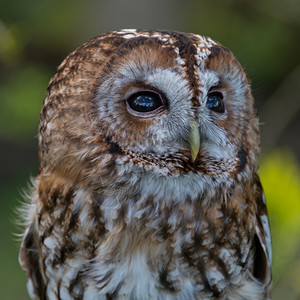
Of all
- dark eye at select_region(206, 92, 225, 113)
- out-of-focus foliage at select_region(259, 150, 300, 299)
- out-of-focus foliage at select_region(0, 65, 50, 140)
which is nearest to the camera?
dark eye at select_region(206, 92, 225, 113)

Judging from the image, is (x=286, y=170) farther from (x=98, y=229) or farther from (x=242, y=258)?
(x=98, y=229)

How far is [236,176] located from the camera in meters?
2.03

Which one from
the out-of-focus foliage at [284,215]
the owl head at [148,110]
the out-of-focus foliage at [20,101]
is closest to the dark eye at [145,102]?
the owl head at [148,110]

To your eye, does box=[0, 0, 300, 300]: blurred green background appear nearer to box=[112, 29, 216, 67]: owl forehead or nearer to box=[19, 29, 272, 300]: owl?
box=[19, 29, 272, 300]: owl

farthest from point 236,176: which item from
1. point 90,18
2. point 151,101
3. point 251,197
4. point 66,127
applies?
point 90,18

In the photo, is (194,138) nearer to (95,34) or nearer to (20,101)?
(20,101)

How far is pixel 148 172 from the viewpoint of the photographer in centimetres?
190

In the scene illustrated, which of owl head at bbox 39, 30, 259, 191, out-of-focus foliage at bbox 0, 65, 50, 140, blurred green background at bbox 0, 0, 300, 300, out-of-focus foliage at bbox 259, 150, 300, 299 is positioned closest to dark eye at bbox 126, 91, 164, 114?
owl head at bbox 39, 30, 259, 191

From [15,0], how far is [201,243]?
13.3 ft

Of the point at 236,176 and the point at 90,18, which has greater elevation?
the point at 236,176

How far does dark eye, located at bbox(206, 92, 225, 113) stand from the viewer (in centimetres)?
188

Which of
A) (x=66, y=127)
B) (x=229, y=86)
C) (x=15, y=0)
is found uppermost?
(x=229, y=86)

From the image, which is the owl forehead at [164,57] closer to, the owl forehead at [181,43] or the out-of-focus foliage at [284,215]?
the owl forehead at [181,43]

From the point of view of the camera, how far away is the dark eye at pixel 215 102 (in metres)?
1.88
